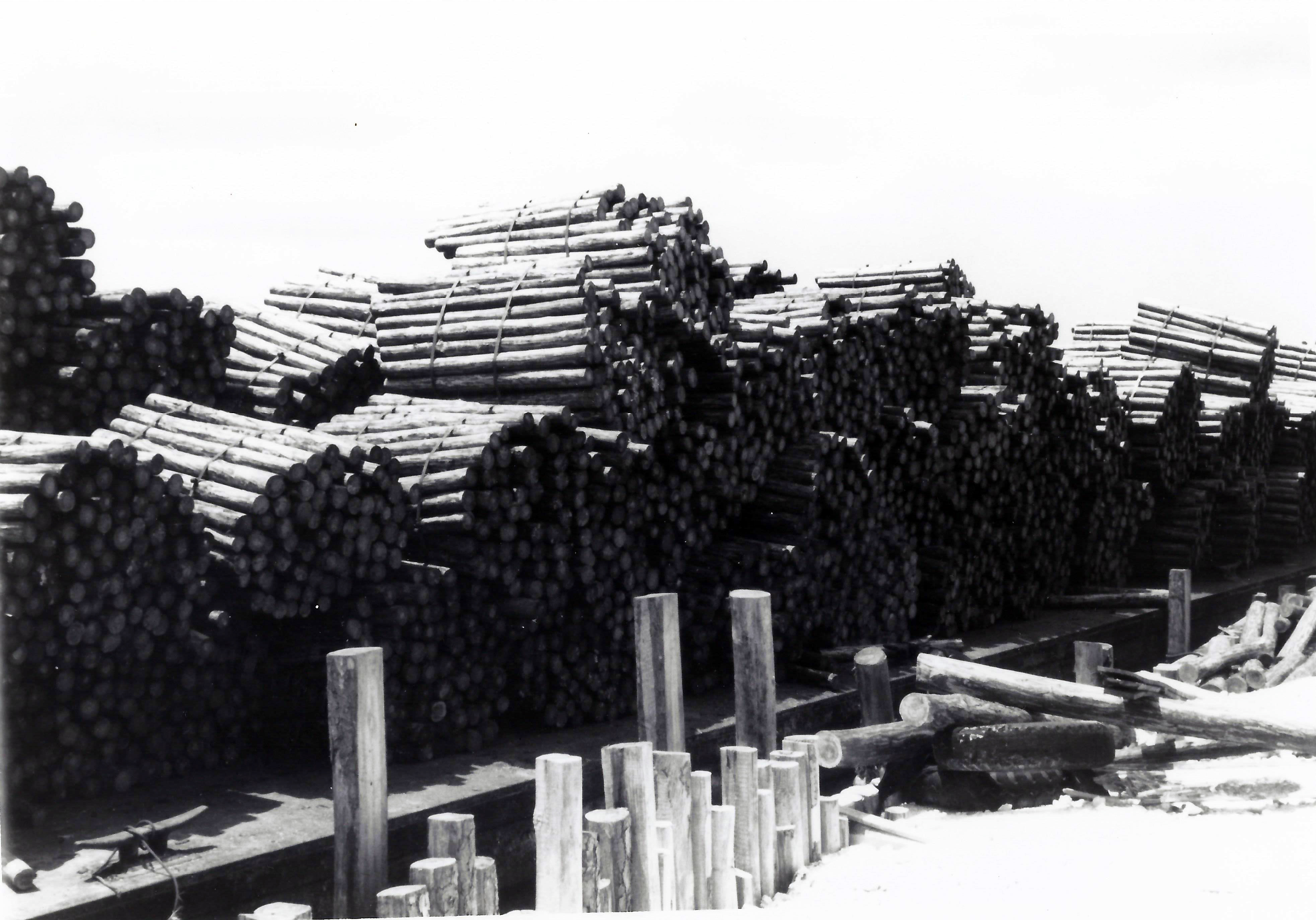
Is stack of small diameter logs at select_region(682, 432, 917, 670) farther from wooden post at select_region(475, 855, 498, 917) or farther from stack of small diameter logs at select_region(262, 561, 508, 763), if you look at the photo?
wooden post at select_region(475, 855, 498, 917)

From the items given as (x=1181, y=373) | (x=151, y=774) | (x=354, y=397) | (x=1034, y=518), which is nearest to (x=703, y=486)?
(x=354, y=397)

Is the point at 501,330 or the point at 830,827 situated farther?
the point at 501,330

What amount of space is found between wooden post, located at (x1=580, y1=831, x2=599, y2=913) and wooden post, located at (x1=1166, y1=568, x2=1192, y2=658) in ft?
36.3

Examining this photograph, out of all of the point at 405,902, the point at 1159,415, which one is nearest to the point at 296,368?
the point at 405,902

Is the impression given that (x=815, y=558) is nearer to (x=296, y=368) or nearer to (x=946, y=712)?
(x=946, y=712)

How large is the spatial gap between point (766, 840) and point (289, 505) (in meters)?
3.57

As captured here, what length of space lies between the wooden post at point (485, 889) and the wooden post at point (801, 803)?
2513 millimetres

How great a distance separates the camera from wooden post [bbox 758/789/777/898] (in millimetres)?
7691

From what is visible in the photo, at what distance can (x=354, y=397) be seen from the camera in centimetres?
1174

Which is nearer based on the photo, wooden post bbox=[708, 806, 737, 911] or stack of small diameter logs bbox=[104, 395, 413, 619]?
wooden post bbox=[708, 806, 737, 911]

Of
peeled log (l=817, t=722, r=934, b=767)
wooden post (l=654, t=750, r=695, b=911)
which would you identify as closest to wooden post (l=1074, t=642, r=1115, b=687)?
peeled log (l=817, t=722, r=934, b=767)

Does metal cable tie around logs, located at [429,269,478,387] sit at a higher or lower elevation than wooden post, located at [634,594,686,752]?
higher

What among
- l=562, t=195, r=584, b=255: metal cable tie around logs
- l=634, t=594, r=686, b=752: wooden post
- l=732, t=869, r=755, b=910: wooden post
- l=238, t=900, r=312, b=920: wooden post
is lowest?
l=732, t=869, r=755, b=910: wooden post

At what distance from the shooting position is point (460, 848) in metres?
5.82
